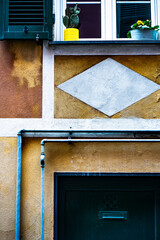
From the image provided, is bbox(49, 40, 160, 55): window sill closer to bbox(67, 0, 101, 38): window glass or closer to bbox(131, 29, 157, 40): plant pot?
bbox(131, 29, 157, 40): plant pot

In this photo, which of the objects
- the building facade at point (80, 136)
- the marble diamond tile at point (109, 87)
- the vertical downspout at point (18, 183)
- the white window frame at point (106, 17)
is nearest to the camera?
the vertical downspout at point (18, 183)

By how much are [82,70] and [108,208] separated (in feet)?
6.01

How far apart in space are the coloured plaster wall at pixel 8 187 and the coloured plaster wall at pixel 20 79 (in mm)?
416

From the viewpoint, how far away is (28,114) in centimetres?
550

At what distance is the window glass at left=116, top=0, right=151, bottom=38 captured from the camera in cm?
591

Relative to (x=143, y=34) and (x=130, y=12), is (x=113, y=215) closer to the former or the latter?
(x=143, y=34)

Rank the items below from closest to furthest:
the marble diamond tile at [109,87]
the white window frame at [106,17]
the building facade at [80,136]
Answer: the building facade at [80,136] → the marble diamond tile at [109,87] → the white window frame at [106,17]

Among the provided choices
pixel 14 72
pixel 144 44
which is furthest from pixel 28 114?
pixel 144 44

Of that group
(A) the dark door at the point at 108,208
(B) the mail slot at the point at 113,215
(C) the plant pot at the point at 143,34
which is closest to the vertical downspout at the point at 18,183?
(A) the dark door at the point at 108,208

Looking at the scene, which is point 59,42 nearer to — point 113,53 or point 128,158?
point 113,53

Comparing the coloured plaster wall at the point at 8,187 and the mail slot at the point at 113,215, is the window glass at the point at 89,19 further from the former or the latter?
the mail slot at the point at 113,215

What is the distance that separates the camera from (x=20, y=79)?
218 inches

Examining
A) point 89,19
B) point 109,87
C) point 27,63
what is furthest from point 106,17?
point 27,63

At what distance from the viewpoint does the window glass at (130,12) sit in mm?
5914
